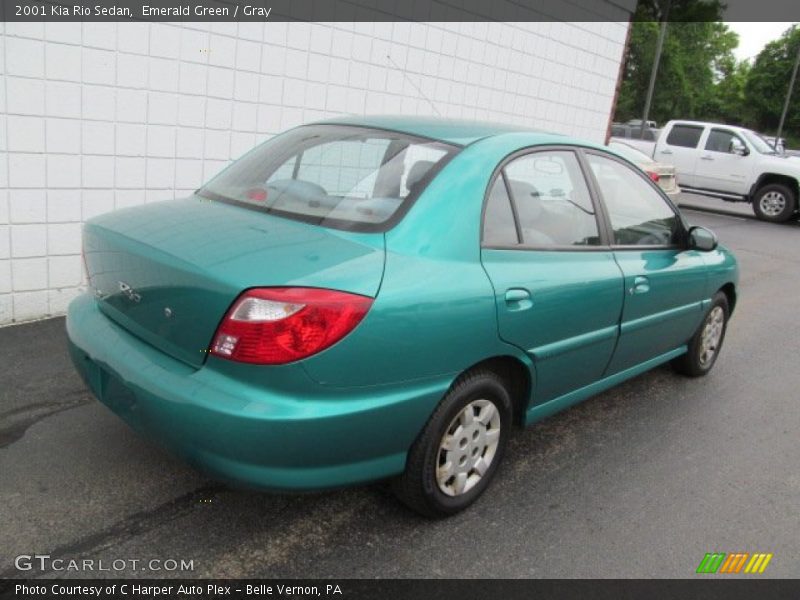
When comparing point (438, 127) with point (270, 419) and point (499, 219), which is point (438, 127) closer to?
point (499, 219)

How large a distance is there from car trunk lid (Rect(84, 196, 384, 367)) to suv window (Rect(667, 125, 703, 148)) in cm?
1444

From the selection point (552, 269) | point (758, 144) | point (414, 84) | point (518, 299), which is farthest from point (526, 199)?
point (758, 144)

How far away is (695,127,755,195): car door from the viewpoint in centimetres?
1437

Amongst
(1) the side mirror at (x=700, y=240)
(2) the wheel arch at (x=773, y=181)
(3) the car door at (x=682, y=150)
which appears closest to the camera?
(1) the side mirror at (x=700, y=240)

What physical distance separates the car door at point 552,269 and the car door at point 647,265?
0.49ft

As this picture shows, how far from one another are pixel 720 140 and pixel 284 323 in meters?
14.9

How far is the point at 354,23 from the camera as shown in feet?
19.5

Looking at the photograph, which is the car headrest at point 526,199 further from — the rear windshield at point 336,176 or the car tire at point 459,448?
the car tire at point 459,448

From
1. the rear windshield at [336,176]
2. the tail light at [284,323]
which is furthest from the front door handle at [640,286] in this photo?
the tail light at [284,323]

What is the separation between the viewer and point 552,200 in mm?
3189

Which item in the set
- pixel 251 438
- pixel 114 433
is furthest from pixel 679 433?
pixel 114 433

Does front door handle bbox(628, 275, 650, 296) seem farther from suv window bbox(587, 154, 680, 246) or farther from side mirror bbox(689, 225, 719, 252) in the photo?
side mirror bbox(689, 225, 719, 252)

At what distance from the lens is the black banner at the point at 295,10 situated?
167 inches

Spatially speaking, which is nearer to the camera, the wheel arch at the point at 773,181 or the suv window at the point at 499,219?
the suv window at the point at 499,219
